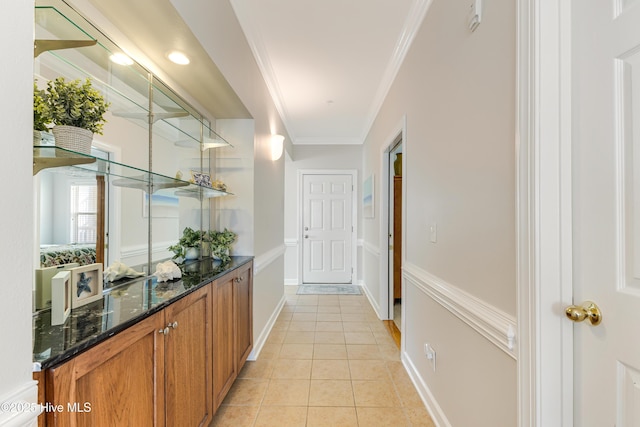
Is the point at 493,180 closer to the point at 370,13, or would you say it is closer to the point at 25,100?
the point at 25,100

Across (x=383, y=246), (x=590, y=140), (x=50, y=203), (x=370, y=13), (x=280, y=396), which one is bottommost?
(x=280, y=396)

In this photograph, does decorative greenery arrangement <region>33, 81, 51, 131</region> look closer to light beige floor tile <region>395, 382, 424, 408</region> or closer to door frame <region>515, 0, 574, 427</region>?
door frame <region>515, 0, 574, 427</region>

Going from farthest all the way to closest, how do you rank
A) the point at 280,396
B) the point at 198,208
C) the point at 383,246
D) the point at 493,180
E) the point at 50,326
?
the point at 383,246 → the point at 198,208 → the point at 280,396 → the point at 493,180 → the point at 50,326

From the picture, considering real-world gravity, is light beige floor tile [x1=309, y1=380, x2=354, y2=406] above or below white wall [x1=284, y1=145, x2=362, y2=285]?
below

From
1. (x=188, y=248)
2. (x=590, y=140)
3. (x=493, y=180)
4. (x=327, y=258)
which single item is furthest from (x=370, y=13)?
(x=327, y=258)

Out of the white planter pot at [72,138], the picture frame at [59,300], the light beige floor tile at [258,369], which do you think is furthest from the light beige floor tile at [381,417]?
the white planter pot at [72,138]

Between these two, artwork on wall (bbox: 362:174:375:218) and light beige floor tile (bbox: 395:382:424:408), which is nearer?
light beige floor tile (bbox: 395:382:424:408)

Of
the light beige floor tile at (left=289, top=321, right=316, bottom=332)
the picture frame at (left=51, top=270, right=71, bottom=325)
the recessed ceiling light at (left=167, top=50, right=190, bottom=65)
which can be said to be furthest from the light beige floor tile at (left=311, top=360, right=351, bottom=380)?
the recessed ceiling light at (left=167, top=50, right=190, bottom=65)

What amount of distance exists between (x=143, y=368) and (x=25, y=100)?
2.80 feet

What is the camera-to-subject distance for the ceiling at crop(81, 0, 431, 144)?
4.55ft

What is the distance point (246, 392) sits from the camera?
6.56ft

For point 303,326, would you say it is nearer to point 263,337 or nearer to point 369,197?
point 263,337

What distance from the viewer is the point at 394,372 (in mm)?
2240

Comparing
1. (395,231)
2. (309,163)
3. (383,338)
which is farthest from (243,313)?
(309,163)
